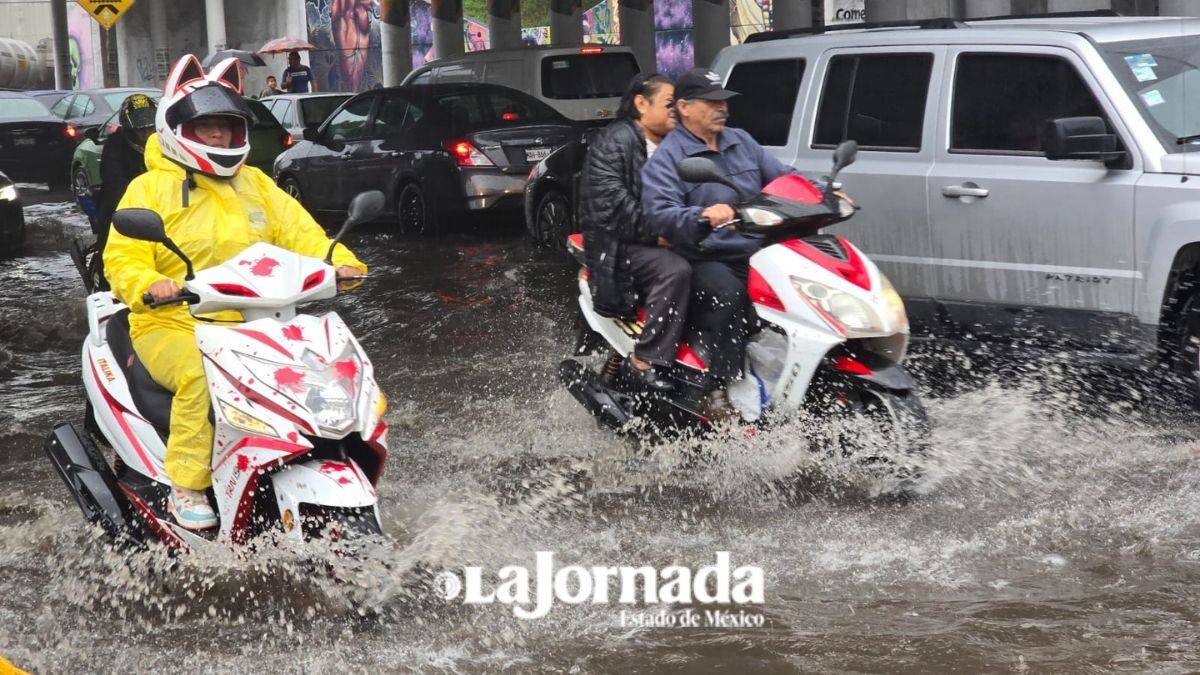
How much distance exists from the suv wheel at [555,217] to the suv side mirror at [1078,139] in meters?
7.97

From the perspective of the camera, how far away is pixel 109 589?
566 cm

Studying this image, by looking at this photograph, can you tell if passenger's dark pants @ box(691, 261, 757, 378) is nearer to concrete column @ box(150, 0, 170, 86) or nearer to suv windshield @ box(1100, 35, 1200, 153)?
suv windshield @ box(1100, 35, 1200, 153)

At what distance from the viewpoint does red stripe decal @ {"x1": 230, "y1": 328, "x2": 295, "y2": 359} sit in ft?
A: 16.2

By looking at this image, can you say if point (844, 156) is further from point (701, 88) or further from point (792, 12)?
point (792, 12)

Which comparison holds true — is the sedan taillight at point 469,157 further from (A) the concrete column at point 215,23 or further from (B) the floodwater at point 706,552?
(A) the concrete column at point 215,23

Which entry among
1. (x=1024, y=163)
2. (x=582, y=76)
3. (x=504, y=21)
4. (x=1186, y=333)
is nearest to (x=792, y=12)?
(x=504, y=21)

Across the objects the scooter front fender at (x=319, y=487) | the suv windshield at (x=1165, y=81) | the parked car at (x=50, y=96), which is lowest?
the scooter front fender at (x=319, y=487)

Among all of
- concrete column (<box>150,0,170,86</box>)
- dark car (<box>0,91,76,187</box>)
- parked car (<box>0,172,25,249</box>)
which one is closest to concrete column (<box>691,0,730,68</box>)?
dark car (<box>0,91,76,187</box>)

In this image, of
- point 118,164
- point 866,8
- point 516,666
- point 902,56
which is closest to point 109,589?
point 516,666

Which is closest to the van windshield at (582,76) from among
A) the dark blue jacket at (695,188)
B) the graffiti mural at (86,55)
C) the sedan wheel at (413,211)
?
the sedan wheel at (413,211)

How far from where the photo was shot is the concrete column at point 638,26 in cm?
3222

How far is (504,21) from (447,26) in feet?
5.86

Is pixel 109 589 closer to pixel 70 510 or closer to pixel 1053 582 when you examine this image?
pixel 70 510

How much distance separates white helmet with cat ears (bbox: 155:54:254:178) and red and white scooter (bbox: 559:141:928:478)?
1.81 meters
